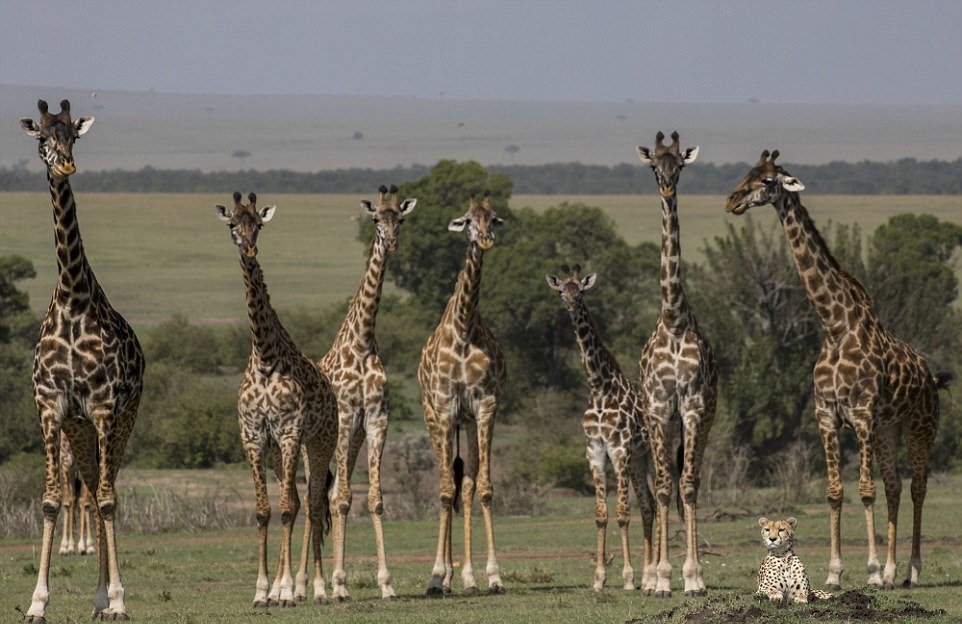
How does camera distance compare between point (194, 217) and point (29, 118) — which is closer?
point (29, 118)

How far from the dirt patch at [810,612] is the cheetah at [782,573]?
0.67 ft

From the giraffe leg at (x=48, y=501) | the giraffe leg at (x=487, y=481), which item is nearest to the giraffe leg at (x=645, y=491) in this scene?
the giraffe leg at (x=487, y=481)

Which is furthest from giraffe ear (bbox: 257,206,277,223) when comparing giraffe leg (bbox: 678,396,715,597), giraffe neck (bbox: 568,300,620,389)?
giraffe leg (bbox: 678,396,715,597)

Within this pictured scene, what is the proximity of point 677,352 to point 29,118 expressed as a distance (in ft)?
20.3

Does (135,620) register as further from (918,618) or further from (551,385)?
(551,385)

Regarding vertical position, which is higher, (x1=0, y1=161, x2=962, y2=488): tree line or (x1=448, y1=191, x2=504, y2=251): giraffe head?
(x1=448, y1=191, x2=504, y2=251): giraffe head

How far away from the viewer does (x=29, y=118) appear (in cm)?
1533

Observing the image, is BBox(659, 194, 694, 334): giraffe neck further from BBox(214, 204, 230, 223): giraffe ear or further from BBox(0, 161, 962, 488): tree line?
BBox(0, 161, 962, 488): tree line

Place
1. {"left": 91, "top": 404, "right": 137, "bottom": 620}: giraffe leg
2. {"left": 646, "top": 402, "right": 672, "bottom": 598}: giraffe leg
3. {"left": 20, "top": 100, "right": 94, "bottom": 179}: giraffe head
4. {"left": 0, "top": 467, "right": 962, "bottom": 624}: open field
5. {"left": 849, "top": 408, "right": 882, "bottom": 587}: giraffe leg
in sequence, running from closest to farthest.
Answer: {"left": 20, "top": 100, "right": 94, "bottom": 179}: giraffe head < {"left": 0, "top": 467, "right": 962, "bottom": 624}: open field < {"left": 91, "top": 404, "right": 137, "bottom": 620}: giraffe leg < {"left": 646, "top": 402, "right": 672, "bottom": 598}: giraffe leg < {"left": 849, "top": 408, "right": 882, "bottom": 587}: giraffe leg

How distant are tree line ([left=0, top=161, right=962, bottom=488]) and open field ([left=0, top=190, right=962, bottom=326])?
423 cm

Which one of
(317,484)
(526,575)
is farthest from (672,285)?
(526,575)

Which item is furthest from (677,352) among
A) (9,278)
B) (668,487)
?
(9,278)

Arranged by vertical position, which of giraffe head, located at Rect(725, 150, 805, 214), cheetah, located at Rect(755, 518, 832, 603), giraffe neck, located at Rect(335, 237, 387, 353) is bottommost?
cheetah, located at Rect(755, 518, 832, 603)

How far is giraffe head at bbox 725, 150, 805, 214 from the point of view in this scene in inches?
691
